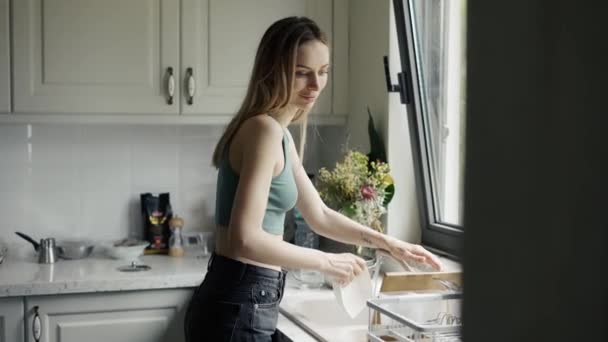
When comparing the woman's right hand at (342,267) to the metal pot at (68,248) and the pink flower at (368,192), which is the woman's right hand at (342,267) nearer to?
the pink flower at (368,192)

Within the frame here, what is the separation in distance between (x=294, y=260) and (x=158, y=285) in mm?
960

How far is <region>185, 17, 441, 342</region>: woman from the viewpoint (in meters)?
1.54

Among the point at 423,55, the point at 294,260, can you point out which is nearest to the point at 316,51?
the point at 294,260

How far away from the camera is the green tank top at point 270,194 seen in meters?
1.66

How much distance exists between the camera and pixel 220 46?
267 cm

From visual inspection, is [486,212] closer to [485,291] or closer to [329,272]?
[485,291]

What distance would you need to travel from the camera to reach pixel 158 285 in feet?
7.84

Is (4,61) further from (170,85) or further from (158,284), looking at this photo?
(158,284)

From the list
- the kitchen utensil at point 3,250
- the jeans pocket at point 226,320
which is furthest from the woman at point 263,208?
the kitchen utensil at point 3,250

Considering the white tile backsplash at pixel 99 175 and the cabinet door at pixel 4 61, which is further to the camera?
the white tile backsplash at pixel 99 175

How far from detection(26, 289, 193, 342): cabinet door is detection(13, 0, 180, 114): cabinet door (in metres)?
0.63

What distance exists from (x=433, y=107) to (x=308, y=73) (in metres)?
0.80

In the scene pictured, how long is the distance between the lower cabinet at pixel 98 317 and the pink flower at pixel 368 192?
2.07 ft

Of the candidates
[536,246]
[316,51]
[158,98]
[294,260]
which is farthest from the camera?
[158,98]
